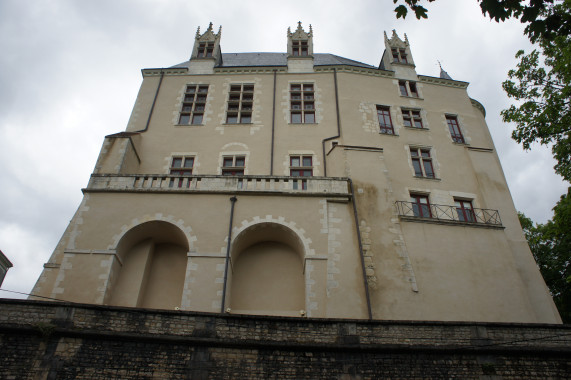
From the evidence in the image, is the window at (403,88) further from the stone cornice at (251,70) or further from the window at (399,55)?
the stone cornice at (251,70)

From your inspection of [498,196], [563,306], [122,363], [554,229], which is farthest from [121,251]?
[563,306]

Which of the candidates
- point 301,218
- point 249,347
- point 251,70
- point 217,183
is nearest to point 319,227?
point 301,218

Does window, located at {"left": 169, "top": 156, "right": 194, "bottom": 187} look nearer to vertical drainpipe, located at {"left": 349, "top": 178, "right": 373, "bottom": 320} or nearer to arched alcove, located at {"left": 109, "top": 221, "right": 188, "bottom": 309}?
arched alcove, located at {"left": 109, "top": 221, "right": 188, "bottom": 309}

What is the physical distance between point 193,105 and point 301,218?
10276mm

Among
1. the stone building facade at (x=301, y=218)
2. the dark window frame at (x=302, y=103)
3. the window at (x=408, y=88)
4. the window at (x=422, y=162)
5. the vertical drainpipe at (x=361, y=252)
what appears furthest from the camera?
the window at (x=408, y=88)

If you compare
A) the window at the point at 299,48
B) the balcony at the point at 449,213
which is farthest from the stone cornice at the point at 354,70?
the balcony at the point at 449,213

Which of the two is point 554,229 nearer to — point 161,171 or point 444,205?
point 444,205

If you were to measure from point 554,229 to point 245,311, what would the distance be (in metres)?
10.8

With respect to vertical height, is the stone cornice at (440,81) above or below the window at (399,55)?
below

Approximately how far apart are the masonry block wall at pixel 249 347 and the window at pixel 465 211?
26.0ft

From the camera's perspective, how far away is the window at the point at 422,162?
784 inches

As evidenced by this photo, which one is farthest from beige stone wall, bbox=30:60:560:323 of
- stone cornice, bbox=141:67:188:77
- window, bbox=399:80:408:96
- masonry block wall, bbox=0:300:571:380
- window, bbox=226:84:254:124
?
stone cornice, bbox=141:67:188:77

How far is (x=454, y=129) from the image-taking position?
22.3 m

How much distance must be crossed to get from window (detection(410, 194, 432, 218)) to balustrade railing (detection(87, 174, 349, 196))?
3728 millimetres
